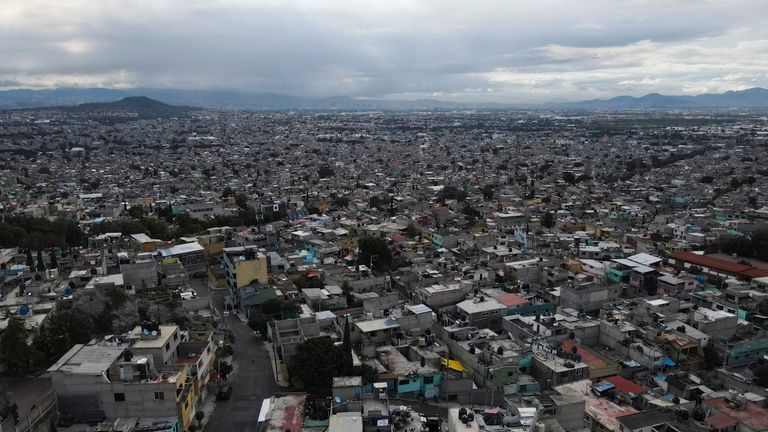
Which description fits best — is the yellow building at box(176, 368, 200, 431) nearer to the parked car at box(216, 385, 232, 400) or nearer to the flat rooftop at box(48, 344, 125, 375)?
the parked car at box(216, 385, 232, 400)

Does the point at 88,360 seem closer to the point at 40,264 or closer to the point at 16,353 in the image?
the point at 16,353

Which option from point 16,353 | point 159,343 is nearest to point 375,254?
point 159,343

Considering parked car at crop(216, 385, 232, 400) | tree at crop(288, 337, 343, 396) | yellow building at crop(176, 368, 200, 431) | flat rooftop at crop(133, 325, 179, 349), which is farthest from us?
parked car at crop(216, 385, 232, 400)

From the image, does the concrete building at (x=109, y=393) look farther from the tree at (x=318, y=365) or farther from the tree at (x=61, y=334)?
the tree at (x=318, y=365)

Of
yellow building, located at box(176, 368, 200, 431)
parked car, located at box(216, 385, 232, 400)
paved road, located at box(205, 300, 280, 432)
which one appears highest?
yellow building, located at box(176, 368, 200, 431)

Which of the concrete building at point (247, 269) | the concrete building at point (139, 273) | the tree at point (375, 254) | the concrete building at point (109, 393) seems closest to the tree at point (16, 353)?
the concrete building at point (109, 393)

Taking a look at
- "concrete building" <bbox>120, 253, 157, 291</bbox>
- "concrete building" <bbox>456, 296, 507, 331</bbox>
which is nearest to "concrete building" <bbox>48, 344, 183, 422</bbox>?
"concrete building" <bbox>120, 253, 157, 291</bbox>
